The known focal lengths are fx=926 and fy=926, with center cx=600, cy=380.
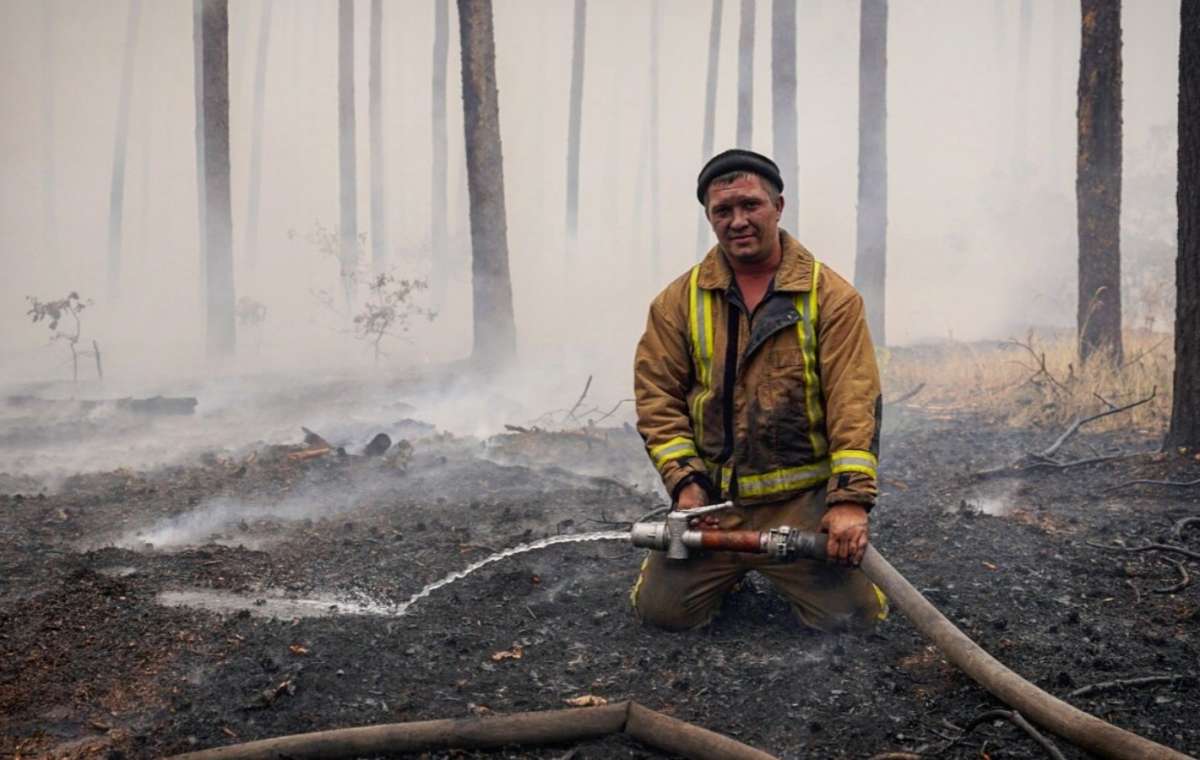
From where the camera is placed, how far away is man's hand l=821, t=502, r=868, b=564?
331cm

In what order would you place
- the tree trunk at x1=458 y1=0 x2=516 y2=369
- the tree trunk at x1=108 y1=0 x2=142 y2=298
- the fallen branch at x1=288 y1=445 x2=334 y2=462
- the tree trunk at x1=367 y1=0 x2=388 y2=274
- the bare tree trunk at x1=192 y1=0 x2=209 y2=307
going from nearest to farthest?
the fallen branch at x1=288 y1=445 x2=334 y2=462, the tree trunk at x1=458 y1=0 x2=516 y2=369, the bare tree trunk at x1=192 y1=0 x2=209 y2=307, the tree trunk at x1=367 y1=0 x2=388 y2=274, the tree trunk at x1=108 y1=0 x2=142 y2=298

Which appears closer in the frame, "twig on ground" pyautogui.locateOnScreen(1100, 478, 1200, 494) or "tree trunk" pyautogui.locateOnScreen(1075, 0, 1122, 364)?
"twig on ground" pyautogui.locateOnScreen(1100, 478, 1200, 494)

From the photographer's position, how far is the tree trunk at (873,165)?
14.9 meters

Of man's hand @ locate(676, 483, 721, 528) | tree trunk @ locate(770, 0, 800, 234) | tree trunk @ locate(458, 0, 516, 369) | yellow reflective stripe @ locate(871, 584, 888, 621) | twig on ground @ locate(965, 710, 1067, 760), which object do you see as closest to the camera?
twig on ground @ locate(965, 710, 1067, 760)

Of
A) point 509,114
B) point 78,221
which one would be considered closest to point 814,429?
point 78,221

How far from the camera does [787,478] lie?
3729mm

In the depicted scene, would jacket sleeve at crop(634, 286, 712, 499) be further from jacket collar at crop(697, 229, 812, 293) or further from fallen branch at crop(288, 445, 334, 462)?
fallen branch at crop(288, 445, 334, 462)

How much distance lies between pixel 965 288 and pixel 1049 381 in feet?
62.5

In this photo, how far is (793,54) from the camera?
18875 mm

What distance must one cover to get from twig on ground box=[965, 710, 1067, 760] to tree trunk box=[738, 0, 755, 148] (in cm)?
2122

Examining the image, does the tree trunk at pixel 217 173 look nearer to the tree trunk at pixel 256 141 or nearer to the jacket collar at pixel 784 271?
the jacket collar at pixel 784 271

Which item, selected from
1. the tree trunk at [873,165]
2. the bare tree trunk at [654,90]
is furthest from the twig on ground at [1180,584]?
the bare tree trunk at [654,90]

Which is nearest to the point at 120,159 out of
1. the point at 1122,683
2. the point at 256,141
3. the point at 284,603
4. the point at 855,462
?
the point at 256,141

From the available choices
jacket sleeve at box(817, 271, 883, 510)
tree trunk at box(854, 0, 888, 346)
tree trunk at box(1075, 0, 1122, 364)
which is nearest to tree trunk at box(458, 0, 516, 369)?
tree trunk at box(854, 0, 888, 346)
